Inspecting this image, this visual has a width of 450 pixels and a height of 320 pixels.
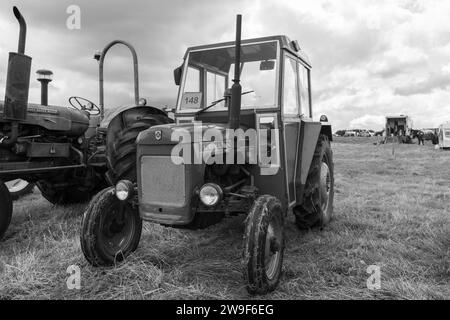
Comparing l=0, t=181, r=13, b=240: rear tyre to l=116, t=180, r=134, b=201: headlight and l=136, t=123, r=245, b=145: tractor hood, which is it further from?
l=136, t=123, r=245, b=145: tractor hood

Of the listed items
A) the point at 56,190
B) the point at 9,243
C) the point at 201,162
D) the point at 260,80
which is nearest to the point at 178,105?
the point at 260,80

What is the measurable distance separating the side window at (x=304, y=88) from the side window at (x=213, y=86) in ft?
2.80

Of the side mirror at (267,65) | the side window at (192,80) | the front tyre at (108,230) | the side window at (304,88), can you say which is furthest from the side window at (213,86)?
the front tyre at (108,230)

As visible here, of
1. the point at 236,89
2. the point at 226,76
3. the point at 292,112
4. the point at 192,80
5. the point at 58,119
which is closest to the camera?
the point at 236,89

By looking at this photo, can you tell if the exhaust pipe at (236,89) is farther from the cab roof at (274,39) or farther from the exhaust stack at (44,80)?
the exhaust stack at (44,80)

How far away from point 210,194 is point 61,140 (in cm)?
343

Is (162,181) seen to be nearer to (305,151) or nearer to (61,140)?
(305,151)

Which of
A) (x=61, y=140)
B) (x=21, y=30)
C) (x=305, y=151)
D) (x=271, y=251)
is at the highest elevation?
(x=21, y=30)

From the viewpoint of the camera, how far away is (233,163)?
3559 millimetres

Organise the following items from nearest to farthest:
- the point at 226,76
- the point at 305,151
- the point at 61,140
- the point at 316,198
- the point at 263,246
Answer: the point at 263,246 < the point at 305,151 < the point at 226,76 < the point at 316,198 < the point at 61,140

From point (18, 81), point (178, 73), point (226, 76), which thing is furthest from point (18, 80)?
point (226, 76)

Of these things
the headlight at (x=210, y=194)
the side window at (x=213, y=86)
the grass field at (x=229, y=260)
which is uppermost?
the side window at (x=213, y=86)

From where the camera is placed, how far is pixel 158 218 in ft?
10.8

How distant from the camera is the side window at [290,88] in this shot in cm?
408
